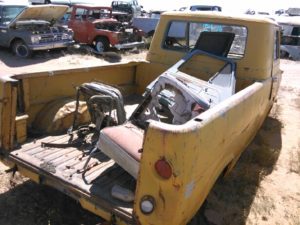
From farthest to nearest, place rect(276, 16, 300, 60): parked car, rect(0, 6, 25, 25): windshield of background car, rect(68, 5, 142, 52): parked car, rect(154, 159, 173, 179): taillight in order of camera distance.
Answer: rect(276, 16, 300, 60): parked car → rect(68, 5, 142, 52): parked car → rect(0, 6, 25, 25): windshield of background car → rect(154, 159, 173, 179): taillight

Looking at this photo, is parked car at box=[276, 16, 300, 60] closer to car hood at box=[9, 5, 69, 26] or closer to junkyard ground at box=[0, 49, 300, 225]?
car hood at box=[9, 5, 69, 26]

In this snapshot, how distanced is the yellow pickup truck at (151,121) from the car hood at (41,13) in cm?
824

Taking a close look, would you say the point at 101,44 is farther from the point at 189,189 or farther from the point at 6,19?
the point at 189,189

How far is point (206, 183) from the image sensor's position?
2852 mm

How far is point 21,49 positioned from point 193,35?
9455mm

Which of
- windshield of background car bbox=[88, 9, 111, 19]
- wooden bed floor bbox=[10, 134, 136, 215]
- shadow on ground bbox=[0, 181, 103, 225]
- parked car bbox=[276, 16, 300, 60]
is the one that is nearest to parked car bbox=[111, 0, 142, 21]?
windshield of background car bbox=[88, 9, 111, 19]

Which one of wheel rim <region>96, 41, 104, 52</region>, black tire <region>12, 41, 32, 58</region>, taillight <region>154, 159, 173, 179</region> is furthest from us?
wheel rim <region>96, 41, 104, 52</region>

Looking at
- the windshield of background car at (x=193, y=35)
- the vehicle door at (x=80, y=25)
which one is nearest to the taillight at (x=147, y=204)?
the windshield of background car at (x=193, y=35)

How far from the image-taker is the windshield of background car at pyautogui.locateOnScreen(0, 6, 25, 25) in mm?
13022

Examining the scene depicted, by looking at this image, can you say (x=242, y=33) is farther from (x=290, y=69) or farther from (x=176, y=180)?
(x=290, y=69)

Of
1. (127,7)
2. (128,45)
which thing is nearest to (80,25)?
(128,45)

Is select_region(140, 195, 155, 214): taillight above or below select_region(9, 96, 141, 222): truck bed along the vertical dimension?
above

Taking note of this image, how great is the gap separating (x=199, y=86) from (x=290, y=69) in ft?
41.1

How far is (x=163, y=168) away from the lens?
2.33 metres
